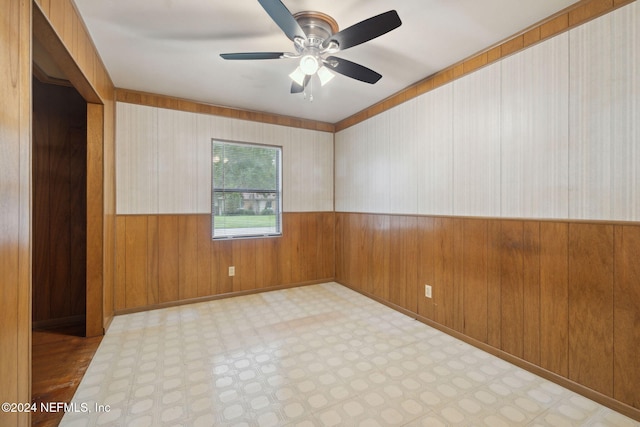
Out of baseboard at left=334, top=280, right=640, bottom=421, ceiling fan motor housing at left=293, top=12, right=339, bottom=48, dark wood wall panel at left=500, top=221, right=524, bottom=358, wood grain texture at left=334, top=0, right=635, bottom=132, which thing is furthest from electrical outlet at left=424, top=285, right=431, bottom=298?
ceiling fan motor housing at left=293, top=12, right=339, bottom=48

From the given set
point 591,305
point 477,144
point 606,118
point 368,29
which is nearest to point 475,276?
point 591,305

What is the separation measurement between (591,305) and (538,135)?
47.8 inches

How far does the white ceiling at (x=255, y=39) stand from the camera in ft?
6.28

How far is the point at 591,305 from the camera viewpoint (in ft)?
6.10

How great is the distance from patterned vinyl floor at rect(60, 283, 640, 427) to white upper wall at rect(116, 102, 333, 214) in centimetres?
141

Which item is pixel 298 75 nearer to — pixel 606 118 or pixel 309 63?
pixel 309 63

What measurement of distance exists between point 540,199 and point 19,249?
3.07 m

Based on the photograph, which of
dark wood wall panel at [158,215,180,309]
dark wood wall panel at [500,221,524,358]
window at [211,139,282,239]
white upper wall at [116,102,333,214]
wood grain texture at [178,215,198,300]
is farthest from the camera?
window at [211,139,282,239]

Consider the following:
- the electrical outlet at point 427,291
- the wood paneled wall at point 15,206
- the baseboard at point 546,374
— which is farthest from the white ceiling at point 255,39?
the baseboard at point 546,374

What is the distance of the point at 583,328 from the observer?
1.89 m

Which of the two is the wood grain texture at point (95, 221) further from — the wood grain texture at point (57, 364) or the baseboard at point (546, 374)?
the baseboard at point (546, 374)

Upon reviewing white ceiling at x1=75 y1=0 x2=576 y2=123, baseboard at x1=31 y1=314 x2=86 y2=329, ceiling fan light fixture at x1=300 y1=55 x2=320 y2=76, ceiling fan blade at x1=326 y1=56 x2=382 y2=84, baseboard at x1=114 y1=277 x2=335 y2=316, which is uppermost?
white ceiling at x1=75 y1=0 x2=576 y2=123

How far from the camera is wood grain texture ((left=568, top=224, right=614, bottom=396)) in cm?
179

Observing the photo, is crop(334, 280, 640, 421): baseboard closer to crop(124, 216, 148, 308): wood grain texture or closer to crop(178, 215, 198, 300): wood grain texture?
crop(178, 215, 198, 300): wood grain texture
